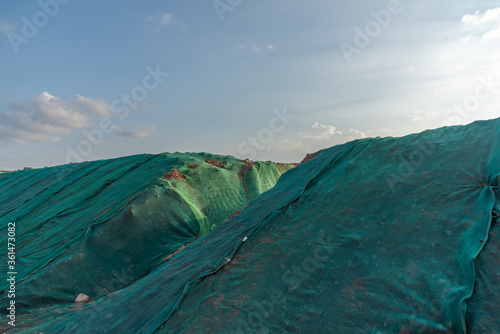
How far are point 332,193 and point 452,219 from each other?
46.3 inches

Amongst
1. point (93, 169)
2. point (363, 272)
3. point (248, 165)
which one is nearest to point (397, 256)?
point (363, 272)

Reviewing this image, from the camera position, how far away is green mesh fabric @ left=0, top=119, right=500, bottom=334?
7.11 ft

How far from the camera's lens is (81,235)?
574cm

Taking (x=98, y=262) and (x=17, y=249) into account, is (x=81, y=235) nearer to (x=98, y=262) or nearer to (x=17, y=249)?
(x=98, y=262)

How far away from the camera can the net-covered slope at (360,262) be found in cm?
216

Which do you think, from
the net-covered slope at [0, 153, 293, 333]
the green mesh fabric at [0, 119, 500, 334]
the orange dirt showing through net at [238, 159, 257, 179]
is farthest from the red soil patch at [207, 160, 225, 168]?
the green mesh fabric at [0, 119, 500, 334]

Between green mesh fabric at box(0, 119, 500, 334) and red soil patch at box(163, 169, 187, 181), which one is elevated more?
red soil patch at box(163, 169, 187, 181)

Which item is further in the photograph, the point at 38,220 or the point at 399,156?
the point at 38,220

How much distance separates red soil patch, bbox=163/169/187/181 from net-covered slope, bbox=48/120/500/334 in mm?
3744

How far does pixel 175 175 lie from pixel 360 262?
5581 millimetres

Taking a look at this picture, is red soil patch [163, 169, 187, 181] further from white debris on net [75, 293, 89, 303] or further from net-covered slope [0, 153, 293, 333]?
white debris on net [75, 293, 89, 303]

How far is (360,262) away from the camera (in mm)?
2543

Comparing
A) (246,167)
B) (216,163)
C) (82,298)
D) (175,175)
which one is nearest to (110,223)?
(82,298)

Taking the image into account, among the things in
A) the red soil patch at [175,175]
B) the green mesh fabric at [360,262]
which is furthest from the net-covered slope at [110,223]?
the green mesh fabric at [360,262]
